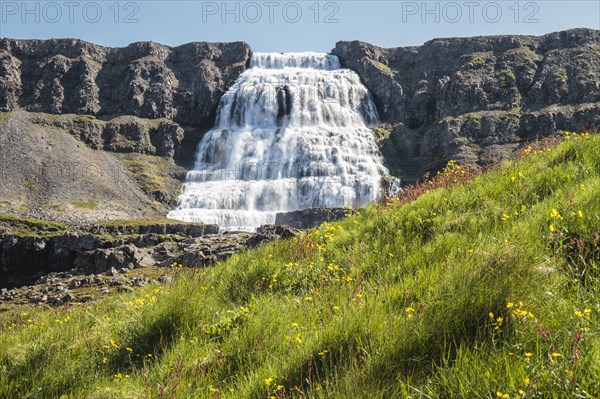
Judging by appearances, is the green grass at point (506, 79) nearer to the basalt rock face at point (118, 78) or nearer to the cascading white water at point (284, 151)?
the cascading white water at point (284, 151)

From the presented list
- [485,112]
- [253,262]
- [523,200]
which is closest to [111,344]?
[253,262]

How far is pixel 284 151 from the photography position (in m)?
73.3

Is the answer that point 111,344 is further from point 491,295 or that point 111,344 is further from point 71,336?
point 491,295

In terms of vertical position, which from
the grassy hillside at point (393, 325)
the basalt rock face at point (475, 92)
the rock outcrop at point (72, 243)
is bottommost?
the rock outcrop at point (72, 243)

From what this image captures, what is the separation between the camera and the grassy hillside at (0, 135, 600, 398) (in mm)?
2799

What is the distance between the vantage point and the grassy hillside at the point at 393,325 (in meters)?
2.80

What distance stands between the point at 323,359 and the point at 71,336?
3.49 m

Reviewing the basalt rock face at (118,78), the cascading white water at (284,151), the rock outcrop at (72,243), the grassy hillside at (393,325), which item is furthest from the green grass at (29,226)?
the grassy hillside at (393,325)

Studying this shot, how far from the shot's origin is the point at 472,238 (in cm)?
506

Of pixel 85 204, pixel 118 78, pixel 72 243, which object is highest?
pixel 118 78

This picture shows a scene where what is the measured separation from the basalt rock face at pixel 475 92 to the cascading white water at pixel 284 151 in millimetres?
6600

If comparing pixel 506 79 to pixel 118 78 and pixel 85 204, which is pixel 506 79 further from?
pixel 118 78

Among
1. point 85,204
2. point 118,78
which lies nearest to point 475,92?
point 85,204

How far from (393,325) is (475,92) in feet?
295
